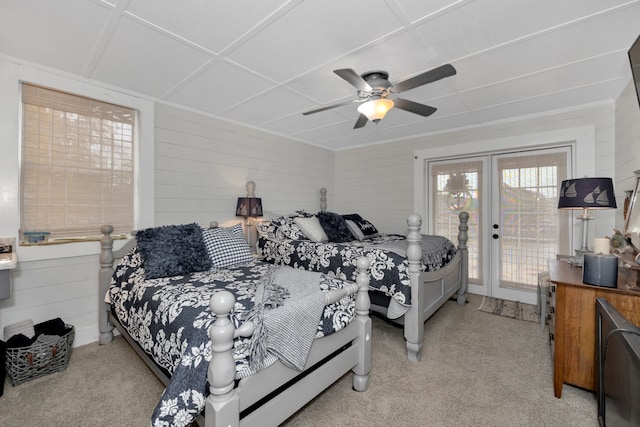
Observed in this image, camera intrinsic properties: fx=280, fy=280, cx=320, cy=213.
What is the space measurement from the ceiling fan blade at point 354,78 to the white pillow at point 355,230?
2.03 metres

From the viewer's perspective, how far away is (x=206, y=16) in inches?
68.4

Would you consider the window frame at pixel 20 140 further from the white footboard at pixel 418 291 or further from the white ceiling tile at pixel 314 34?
the white footboard at pixel 418 291

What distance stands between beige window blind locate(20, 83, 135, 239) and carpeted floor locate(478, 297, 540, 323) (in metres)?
4.30

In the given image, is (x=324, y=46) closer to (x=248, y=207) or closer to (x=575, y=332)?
(x=248, y=207)

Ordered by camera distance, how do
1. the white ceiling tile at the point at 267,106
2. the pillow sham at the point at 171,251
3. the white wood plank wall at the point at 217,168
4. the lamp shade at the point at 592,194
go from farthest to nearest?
the white wood plank wall at the point at 217,168 → the white ceiling tile at the point at 267,106 → the lamp shade at the point at 592,194 → the pillow sham at the point at 171,251

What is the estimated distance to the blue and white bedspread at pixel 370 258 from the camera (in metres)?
2.42

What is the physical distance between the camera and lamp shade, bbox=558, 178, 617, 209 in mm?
2283

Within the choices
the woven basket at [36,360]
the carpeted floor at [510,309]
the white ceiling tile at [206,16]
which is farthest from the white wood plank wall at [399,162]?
Result: the woven basket at [36,360]

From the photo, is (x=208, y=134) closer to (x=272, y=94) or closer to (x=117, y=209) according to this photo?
(x=272, y=94)

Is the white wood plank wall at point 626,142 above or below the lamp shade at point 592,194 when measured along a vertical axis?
above

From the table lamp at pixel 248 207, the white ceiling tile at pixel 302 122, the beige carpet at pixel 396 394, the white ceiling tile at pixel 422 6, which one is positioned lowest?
the beige carpet at pixel 396 394

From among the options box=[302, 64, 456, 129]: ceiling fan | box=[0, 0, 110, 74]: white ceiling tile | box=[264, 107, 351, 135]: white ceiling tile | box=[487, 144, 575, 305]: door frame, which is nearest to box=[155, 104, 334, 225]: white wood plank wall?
box=[264, 107, 351, 135]: white ceiling tile

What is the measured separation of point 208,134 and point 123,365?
2.53 meters

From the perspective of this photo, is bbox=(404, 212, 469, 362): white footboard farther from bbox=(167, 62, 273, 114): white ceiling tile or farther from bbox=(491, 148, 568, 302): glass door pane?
bbox=(167, 62, 273, 114): white ceiling tile
